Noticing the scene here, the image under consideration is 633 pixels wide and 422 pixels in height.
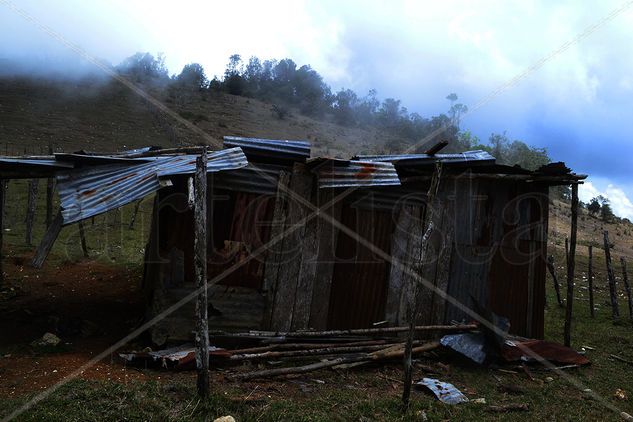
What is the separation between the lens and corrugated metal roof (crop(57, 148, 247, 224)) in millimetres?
4840

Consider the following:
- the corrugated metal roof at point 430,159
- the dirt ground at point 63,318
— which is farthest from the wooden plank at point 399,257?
the dirt ground at point 63,318

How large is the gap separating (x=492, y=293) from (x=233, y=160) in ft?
16.4

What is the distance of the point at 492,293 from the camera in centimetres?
762

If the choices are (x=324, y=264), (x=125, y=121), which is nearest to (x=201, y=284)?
(x=324, y=264)

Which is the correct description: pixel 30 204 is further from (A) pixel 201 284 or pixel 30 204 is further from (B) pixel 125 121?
(B) pixel 125 121

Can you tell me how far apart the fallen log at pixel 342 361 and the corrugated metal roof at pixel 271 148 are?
9.45 feet

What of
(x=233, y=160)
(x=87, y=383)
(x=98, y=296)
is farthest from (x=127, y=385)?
(x=98, y=296)

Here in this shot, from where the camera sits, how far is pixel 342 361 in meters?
5.98

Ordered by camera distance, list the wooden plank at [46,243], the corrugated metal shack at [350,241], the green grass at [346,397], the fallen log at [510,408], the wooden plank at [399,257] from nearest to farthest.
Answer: the green grass at [346,397] < the wooden plank at [46,243] < the fallen log at [510,408] < the corrugated metal shack at [350,241] < the wooden plank at [399,257]

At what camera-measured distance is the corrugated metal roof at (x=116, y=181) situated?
4840mm

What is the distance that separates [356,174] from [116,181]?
315 centimetres

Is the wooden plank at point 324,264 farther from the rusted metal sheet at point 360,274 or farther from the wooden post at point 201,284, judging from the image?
the wooden post at point 201,284

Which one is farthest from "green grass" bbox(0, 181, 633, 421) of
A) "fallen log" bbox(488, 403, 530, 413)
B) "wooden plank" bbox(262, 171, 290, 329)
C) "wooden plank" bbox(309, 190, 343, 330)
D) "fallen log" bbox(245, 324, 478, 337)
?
"wooden plank" bbox(262, 171, 290, 329)

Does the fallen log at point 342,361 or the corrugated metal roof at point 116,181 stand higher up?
the corrugated metal roof at point 116,181
